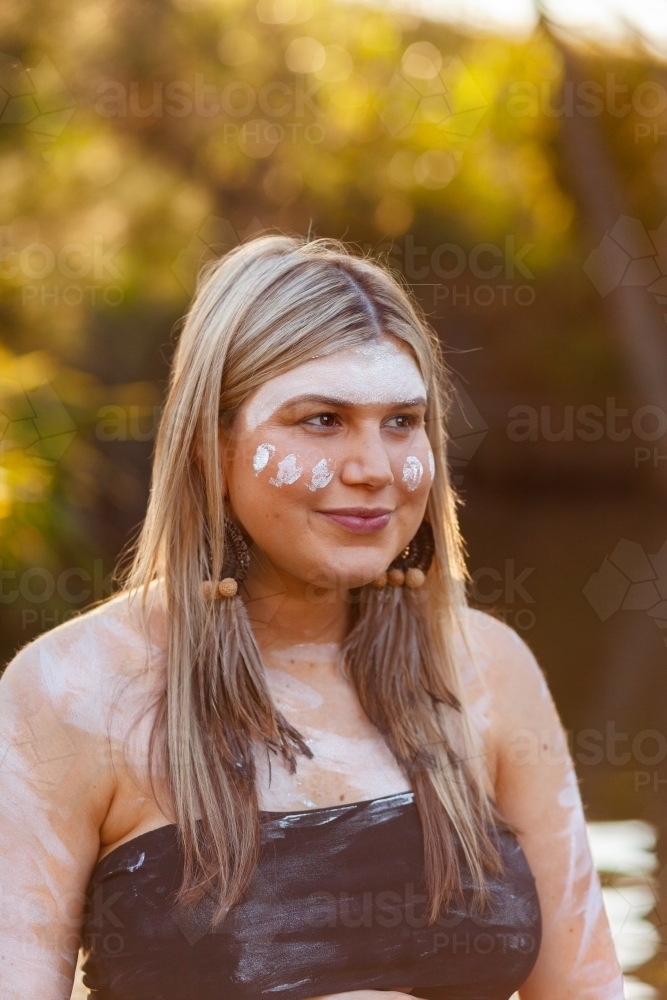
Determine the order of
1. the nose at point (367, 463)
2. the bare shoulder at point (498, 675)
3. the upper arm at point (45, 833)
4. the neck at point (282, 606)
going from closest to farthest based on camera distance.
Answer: the upper arm at point (45, 833)
the nose at point (367, 463)
the neck at point (282, 606)
the bare shoulder at point (498, 675)

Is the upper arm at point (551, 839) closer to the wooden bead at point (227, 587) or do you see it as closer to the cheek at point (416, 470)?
the cheek at point (416, 470)

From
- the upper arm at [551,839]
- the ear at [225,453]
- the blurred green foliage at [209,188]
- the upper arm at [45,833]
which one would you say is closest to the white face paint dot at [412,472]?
the ear at [225,453]

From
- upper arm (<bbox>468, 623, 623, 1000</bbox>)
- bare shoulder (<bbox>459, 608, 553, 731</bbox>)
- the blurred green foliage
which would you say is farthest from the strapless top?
the blurred green foliage

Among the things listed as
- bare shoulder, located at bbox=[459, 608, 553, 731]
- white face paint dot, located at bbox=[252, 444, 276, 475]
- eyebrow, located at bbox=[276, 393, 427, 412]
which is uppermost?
eyebrow, located at bbox=[276, 393, 427, 412]

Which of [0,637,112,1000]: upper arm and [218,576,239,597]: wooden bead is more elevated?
[218,576,239,597]: wooden bead

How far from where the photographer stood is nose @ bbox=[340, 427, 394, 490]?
58.2 inches

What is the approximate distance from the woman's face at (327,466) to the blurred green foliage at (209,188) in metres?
2.24

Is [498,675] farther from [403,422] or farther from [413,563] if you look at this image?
[403,422]

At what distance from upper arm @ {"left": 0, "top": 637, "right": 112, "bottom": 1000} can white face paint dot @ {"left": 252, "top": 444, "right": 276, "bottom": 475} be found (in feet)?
1.30

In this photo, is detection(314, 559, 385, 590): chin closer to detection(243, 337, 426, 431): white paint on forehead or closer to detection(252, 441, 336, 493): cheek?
detection(252, 441, 336, 493): cheek

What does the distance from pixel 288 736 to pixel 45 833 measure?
1.13 feet

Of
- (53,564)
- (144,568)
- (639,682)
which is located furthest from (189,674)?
A: (639,682)

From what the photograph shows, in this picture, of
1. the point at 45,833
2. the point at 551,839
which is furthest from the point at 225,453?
the point at 551,839

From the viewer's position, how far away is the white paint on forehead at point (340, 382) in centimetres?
148
